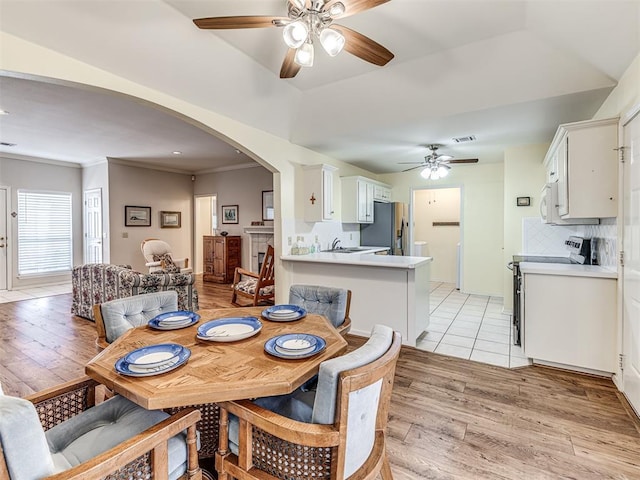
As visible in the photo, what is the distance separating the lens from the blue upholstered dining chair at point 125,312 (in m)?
1.82

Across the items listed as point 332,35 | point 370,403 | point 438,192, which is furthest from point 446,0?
point 438,192

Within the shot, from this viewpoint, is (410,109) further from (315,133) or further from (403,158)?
(403,158)

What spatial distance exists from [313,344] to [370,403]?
416 mm

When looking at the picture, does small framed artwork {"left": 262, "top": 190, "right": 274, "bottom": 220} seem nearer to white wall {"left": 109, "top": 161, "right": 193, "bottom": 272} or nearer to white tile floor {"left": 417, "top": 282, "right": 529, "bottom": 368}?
white wall {"left": 109, "top": 161, "right": 193, "bottom": 272}

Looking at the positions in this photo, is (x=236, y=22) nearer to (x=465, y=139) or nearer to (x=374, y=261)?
(x=374, y=261)

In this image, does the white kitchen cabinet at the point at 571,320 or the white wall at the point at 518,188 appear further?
the white wall at the point at 518,188

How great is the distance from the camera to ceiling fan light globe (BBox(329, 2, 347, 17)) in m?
1.69

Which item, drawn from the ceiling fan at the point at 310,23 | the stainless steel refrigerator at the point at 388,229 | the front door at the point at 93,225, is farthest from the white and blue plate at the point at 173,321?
the front door at the point at 93,225

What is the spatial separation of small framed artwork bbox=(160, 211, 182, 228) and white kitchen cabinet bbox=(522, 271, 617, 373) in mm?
7278

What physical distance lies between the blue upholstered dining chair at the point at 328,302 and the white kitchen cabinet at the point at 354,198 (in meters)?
3.03

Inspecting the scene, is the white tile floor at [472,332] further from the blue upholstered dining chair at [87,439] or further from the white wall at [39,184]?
the white wall at [39,184]

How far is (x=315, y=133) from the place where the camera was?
395cm

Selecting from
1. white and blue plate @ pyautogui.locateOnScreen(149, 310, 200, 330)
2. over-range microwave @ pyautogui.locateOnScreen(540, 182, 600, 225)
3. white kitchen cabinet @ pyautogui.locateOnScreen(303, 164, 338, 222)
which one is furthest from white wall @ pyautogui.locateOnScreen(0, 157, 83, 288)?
over-range microwave @ pyautogui.locateOnScreen(540, 182, 600, 225)

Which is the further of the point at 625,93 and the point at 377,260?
the point at 377,260
